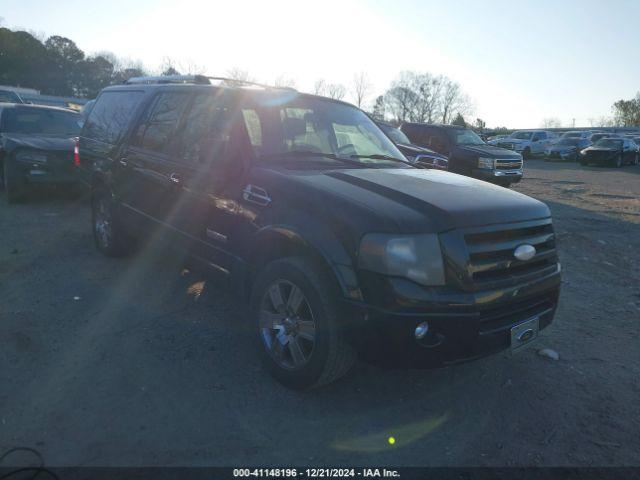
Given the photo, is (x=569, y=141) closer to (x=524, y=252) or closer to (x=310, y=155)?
(x=310, y=155)

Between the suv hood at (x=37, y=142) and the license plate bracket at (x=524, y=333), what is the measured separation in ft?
26.7

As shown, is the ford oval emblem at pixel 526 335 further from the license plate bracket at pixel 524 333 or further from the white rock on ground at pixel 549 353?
the white rock on ground at pixel 549 353

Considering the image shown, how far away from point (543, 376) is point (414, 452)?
139 centimetres

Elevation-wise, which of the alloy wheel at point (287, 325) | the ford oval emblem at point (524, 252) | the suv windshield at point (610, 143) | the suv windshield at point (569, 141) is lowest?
the alloy wheel at point (287, 325)

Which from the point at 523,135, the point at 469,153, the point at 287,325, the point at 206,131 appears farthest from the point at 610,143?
the point at 287,325

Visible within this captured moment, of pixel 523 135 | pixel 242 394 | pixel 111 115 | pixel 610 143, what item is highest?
pixel 523 135

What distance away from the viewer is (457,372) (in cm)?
332

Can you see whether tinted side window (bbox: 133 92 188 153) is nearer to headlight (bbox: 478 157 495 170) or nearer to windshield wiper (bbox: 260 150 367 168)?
windshield wiper (bbox: 260 150 367 168)

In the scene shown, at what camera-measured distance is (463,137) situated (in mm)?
12773

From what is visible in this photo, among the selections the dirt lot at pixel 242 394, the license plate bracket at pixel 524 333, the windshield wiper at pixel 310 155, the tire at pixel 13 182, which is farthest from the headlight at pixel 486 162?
the tire at pixel 13 182

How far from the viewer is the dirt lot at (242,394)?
2477mm

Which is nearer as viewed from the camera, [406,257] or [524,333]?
[406,257]

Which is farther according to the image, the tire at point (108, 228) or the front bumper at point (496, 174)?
the front bumper at point (496, 174)

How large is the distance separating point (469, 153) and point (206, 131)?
954 centimetres
